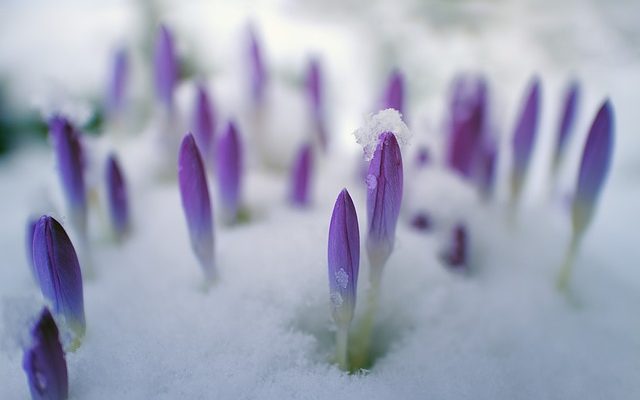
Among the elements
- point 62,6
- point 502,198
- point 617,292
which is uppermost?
point 62,6

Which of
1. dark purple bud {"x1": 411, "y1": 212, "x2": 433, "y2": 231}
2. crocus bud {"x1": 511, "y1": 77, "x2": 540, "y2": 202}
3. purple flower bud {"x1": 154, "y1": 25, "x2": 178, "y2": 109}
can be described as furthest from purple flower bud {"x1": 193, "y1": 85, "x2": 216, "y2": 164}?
crocus bud {"x1": 511, "y1": 77, "x2": 540, "y2": 202}

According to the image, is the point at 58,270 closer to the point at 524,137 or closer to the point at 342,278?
the point at 342,278

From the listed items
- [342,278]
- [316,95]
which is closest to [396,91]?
[316,95]

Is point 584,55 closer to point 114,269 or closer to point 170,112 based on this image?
point 170,112

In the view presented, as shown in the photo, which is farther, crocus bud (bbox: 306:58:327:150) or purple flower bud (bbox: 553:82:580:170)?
crocus bud (bbox: 306:58:327:150)

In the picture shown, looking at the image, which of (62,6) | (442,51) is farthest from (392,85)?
(62,6)

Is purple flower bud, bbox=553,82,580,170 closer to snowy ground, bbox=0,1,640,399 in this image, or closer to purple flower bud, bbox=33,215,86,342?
snowy ground, bbox=0,1,640,399

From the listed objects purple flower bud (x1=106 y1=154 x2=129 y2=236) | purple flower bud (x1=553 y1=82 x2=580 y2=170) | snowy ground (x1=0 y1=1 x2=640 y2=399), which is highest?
purple flower bud (x1=553 y1=82 x2=580 y2=170)
